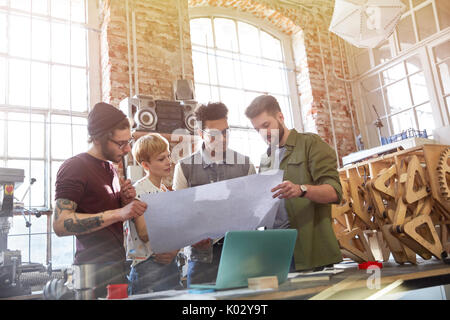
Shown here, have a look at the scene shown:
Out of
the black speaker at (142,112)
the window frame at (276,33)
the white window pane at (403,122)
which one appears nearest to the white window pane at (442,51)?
the white window pane at (403,122)

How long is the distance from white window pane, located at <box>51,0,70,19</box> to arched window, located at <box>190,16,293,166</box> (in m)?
1.43

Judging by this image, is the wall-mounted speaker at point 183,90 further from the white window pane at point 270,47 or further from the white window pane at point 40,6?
the white window pane at point 270,47

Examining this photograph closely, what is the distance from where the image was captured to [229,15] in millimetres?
5258

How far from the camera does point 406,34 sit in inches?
203

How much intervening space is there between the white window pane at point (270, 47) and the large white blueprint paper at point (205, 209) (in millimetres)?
4616

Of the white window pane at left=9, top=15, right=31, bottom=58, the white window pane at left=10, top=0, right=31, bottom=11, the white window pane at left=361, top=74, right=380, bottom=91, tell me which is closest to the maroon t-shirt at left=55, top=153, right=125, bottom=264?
the white window pane at left=9, top=15, right=31, bottom=58

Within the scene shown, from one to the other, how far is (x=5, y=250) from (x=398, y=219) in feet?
7.05

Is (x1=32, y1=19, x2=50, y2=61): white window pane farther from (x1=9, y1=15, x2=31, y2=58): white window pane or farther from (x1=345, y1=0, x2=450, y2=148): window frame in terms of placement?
(x1=345, y1=0, x2=450, y2=148): window frame

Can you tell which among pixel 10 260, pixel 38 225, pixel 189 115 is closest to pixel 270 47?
pixel 189 115

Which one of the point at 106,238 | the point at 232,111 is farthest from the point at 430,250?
the point at 232,111

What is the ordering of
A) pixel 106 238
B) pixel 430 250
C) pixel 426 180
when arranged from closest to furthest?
pixel 106 238 < pixel 430 250 < pixel 426 180
